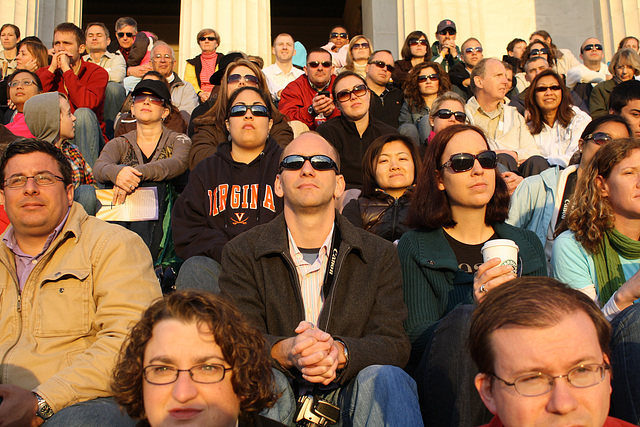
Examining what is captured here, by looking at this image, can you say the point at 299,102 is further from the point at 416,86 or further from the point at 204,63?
the point at 204,63

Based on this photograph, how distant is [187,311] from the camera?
2.29 meters

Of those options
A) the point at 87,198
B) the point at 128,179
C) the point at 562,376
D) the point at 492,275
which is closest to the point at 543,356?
the point at 562,376

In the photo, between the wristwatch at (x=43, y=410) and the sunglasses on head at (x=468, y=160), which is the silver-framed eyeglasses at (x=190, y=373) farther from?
the sunglasses on head at (x=468, y=160)

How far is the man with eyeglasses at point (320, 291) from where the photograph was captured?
279 cm

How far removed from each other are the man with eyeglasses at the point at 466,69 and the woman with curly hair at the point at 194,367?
7.15m

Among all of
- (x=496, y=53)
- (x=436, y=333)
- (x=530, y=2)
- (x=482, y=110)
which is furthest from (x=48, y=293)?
(x=530, y=2)

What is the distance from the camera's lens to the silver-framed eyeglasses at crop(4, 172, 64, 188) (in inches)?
125

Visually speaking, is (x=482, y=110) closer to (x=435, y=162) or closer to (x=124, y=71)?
(x=435, y=162)

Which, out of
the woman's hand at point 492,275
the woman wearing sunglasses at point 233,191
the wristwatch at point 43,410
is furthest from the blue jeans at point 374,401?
the woman wearing sunglasses at point 233,191

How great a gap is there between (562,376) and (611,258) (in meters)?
1.90

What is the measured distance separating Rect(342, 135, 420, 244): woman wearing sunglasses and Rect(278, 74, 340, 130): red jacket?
256cm

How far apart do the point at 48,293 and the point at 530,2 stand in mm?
12912

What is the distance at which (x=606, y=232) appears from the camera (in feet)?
11.4

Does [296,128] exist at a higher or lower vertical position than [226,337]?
higher
